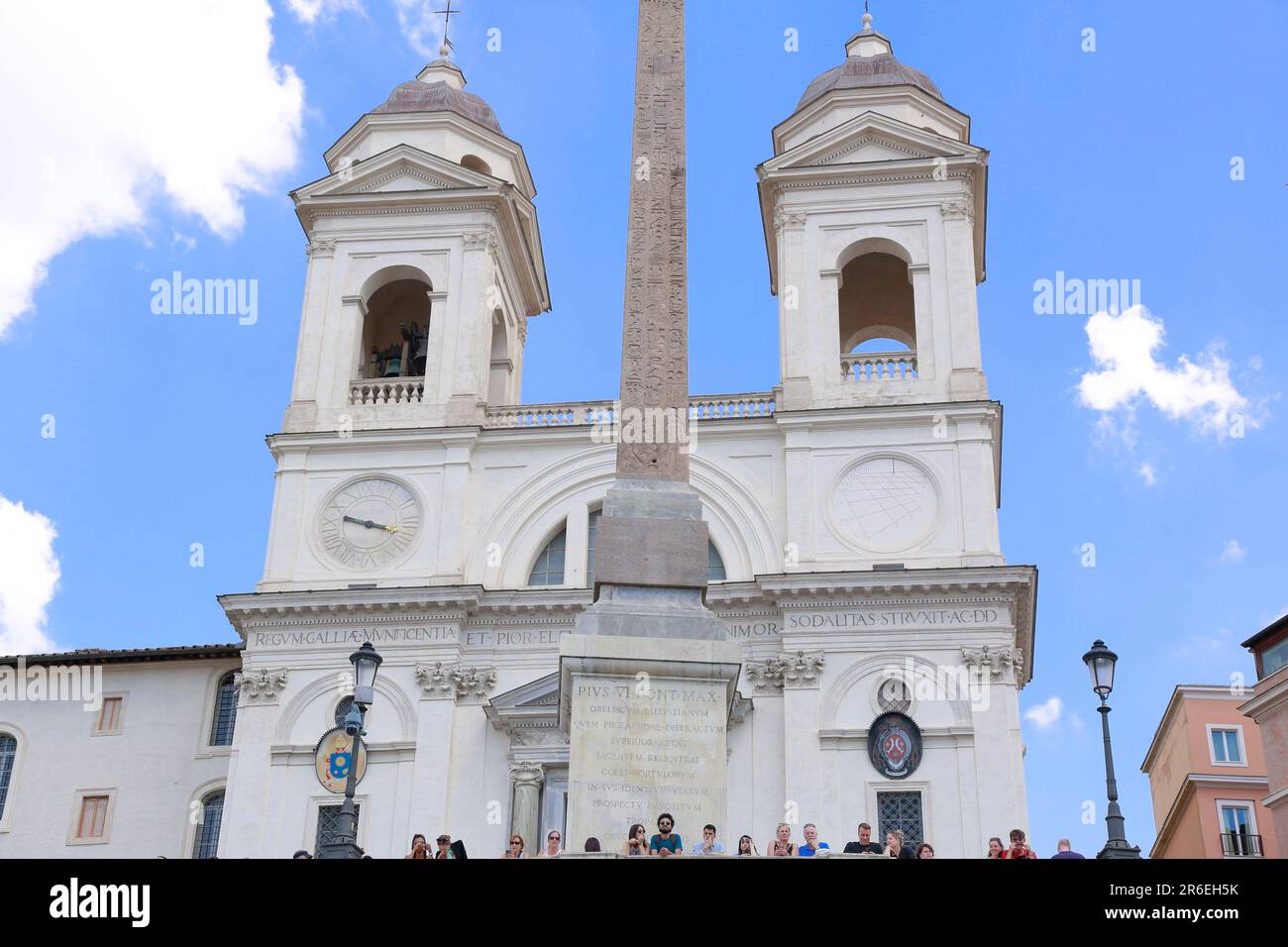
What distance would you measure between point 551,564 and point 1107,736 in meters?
17.8

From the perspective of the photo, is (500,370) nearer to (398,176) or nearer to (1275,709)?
(398,176)

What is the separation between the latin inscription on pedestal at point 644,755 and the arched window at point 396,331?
22.5m

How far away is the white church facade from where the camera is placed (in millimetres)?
31500

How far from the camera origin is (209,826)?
1391 inches

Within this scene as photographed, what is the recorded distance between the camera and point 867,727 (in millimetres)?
31359

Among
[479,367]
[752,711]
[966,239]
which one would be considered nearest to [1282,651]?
[966,239]

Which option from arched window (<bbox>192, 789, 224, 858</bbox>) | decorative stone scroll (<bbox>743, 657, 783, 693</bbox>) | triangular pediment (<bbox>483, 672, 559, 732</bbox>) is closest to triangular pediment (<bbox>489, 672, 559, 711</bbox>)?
triangular pediment (<bbox>483, 672, 559, 732</bbox>)

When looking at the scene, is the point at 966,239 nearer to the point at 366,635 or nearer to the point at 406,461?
the point at 406,461

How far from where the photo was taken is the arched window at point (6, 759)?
120 ft

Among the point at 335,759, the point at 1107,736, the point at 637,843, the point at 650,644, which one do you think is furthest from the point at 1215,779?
the point at 637,843

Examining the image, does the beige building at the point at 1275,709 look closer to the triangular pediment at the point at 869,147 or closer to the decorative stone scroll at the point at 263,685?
the triangular pediment at the point at 869,147

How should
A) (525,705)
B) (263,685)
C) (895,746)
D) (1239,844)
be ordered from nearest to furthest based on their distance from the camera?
(895,746), (525,705), (263,685), (1239,844)

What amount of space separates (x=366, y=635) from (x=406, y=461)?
14.4ft
